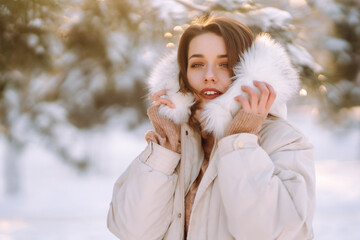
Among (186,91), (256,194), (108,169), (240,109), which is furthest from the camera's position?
(108,169)

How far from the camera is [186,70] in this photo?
68.3 inches

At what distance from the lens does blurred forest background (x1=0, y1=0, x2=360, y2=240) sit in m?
2.41

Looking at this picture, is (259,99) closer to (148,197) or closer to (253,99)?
(253,99)

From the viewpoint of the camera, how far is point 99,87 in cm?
648

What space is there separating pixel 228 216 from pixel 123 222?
0.47 m

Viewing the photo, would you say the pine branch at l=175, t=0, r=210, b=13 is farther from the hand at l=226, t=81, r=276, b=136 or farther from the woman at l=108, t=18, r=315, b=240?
the hand at l=226, t=81, r=276, b=136

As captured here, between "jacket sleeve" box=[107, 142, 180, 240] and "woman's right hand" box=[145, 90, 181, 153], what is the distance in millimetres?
40

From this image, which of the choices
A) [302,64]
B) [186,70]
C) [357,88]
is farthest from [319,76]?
[357,88]

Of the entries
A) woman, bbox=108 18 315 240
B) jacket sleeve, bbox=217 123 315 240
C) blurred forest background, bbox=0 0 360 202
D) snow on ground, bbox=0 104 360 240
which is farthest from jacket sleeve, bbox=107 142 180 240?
snow on ground, bbox=0 104 360 240

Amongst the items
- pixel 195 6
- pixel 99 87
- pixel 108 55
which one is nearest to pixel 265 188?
pixel 195 6

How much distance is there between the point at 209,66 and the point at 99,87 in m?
5.14

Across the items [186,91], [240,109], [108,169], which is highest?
[108,169]

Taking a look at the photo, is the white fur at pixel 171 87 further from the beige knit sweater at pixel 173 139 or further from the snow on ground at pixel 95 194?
the snow on ground at pixel 95 194

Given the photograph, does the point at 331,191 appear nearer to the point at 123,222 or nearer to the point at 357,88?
the point at 357,88
